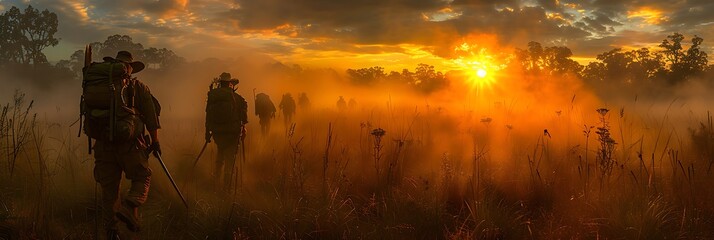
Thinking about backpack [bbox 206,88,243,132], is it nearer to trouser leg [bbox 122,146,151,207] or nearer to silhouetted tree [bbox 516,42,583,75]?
trouser leg [bbox 122,146,151,207]

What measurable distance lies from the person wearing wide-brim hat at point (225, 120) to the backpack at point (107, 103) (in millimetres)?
2524

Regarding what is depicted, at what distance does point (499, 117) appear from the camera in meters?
13.6

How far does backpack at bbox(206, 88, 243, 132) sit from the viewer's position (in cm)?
660

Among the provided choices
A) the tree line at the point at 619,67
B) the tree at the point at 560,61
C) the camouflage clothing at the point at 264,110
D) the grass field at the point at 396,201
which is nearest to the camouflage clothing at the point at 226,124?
the grass field at the point at 396,201

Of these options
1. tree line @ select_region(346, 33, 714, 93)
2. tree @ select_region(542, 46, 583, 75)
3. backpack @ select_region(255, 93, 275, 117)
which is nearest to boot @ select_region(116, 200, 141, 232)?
backpack @ select_region(255, 93, 275, 117)

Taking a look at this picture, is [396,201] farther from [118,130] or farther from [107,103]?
[107,103]

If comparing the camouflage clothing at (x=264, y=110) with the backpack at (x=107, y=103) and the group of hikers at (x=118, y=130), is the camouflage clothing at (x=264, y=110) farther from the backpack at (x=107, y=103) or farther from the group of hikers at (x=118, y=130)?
the backpack at (x=107, y=103)

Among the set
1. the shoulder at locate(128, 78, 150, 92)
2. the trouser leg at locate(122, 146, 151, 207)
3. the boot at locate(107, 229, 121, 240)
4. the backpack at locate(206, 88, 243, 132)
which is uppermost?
the shoulder at locate(128, 78, 150, 92)

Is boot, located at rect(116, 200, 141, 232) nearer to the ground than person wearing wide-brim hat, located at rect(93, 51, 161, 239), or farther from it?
nearer to the ground

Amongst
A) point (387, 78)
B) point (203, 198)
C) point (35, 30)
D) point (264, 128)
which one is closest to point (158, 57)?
point (35, 30)

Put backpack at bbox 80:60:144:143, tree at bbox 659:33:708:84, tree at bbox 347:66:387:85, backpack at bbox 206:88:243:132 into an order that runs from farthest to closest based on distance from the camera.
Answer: tree at bbox 347:66:387:85
tree at bbox 659:33:708:84
backpack at bbox 206:88:243:132
backpack at bbox 80:60:144:143

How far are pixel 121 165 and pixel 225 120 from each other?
2490mm

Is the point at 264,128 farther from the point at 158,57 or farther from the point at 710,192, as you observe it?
the point at 158,57

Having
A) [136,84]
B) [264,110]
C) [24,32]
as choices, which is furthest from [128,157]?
[24,32]
